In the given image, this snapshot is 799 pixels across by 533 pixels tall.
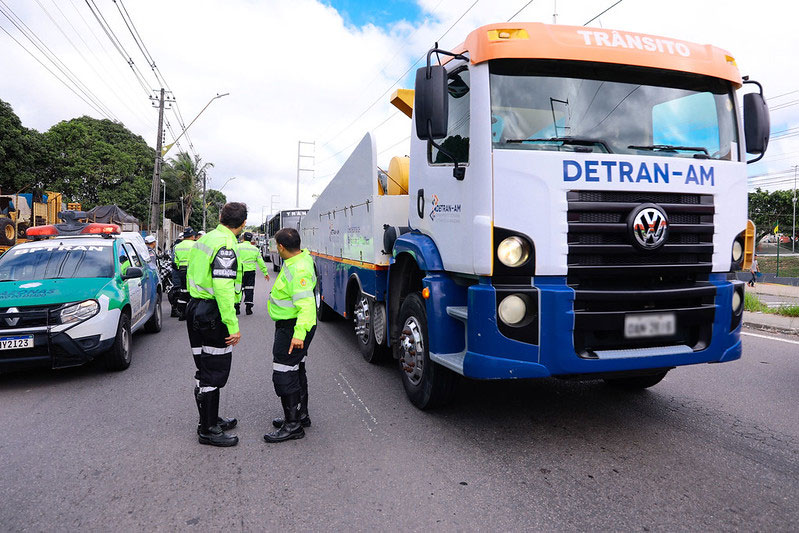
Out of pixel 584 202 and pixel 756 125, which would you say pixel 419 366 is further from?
pixel 756 125

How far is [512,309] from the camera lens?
3.42 m

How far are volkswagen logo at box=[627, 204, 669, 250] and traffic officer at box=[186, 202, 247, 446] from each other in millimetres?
2788

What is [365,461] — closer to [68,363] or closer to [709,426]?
[709,426]

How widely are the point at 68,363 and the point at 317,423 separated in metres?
2.94

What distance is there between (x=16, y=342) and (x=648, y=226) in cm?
572

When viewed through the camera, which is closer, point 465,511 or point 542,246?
point 465,511

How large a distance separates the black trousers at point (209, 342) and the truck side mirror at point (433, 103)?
6.46 feet

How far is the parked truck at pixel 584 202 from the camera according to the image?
3406 millimetres

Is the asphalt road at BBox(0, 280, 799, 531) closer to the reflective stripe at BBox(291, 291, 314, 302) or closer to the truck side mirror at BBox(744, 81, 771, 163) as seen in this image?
the reflective stripe at BBox(291, 291, 314, 302)

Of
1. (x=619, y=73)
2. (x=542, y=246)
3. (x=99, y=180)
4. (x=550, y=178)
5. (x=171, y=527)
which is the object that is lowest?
(x=171, y=527)

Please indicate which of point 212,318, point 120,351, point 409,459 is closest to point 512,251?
point 409,459

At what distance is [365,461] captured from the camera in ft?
11.7

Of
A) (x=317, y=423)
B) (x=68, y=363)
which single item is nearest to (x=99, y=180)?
(x=68, y=363)

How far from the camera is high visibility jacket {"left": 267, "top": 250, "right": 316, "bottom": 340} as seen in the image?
3.91 meters
